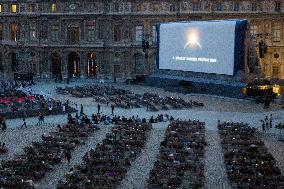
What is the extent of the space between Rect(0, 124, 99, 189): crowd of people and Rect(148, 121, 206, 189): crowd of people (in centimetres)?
797

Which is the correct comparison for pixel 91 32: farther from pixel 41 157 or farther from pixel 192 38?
pixel 41 157

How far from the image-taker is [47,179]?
140 ft

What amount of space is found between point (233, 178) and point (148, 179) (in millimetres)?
5901

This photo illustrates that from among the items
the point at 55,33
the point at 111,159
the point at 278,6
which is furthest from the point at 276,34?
the point at 111,159

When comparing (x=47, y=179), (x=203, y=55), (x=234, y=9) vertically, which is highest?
(x=234, y=9)

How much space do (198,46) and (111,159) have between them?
52.8 meters

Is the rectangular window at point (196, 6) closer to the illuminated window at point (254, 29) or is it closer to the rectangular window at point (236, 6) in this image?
the rectangular window at point (236, 6)

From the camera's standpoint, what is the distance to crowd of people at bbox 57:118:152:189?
39.4 meters

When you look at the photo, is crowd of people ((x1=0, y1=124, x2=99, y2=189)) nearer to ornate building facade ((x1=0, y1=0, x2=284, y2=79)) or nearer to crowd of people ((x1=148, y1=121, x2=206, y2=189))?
crowd of people ((x1=148, y1=121, x2=206, y2=189))

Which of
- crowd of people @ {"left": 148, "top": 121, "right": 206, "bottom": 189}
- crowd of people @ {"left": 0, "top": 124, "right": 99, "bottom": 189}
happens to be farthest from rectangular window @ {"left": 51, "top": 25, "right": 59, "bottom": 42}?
crowd of people @ {"left": 148, "top": 121, "right": 206, "bottom": 189}

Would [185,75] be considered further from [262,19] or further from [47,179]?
[47,179]

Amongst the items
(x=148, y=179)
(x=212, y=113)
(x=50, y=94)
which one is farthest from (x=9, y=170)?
(x=50, y=94)

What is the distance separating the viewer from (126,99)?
272 feet

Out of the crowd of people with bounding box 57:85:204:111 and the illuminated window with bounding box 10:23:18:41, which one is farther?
the illuminated window with bounding box 10:23:18:41
